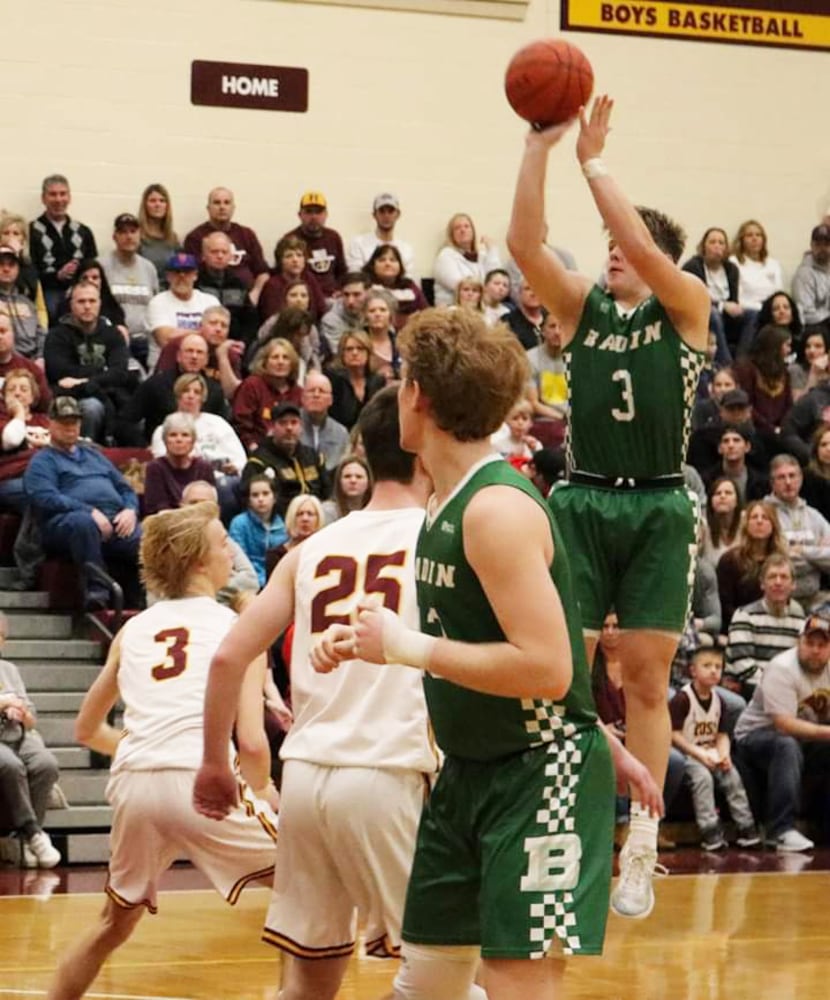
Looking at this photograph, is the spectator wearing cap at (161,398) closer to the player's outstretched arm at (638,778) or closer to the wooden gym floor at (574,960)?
the wooden gym floor at (574,960)

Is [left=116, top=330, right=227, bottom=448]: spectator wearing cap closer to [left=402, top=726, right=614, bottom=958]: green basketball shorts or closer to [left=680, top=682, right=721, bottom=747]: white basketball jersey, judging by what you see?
[left=680, top=682, right=721, bottom=747]: white basketball jersey

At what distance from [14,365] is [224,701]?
9.51 m

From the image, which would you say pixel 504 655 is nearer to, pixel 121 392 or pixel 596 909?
pixel 596 909

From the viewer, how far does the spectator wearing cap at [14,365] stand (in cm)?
1363

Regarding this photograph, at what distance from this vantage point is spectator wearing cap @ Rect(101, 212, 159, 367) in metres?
15.9

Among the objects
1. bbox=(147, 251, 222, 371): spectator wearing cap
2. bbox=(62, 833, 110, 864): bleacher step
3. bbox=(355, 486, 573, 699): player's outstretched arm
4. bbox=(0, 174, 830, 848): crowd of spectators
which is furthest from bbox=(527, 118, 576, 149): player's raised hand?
bbox=(147, 251, 222, 371): spectator wearing cap

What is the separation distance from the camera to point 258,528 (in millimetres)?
12875

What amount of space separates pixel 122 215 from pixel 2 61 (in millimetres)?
1843

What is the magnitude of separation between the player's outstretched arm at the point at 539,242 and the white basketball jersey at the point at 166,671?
1506mm

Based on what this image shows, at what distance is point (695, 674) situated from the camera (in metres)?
12.6

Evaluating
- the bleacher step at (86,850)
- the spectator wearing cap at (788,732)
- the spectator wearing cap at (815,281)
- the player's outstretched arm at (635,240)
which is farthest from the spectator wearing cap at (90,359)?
the player's outstretched arm at (635,240)

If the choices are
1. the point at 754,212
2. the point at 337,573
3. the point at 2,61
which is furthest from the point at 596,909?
the point at 754,212

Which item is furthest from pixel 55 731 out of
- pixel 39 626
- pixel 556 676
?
pixel 556 676

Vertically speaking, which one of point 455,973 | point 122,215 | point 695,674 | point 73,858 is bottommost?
point 73,858
